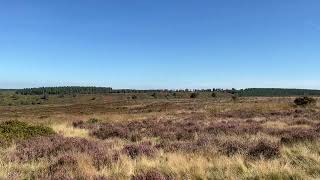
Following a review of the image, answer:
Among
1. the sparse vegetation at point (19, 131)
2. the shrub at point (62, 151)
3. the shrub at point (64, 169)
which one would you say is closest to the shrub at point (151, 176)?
the shrub at point (64, 169)

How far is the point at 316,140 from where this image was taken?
13.9m

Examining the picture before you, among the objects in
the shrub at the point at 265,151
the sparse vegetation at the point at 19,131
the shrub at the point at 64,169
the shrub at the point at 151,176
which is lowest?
the sparse vegetation at the point at 19,131

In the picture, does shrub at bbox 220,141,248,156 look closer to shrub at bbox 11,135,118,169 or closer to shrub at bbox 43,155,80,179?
shrub at bbox 11,135,118,169

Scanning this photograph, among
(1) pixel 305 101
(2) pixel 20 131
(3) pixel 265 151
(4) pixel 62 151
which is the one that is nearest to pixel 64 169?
(4) pixel 62 151

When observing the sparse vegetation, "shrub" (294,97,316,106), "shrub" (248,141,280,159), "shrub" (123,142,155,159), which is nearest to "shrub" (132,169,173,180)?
"shrub" (123,142,155,159)

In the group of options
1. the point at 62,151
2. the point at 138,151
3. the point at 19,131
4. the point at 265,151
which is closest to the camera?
the point at 265,151

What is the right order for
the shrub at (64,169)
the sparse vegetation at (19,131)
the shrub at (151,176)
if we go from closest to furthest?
the shrub at (151,176), the shrub at (64,169), the sparse vegetation at (19,131)

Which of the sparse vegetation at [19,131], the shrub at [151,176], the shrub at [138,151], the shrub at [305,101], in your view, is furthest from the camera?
the shrub at [305,101]

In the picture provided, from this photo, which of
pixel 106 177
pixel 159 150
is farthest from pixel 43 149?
pixel 106 177

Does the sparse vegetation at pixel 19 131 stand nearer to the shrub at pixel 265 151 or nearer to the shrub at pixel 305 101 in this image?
the shrub at pixel 265 151

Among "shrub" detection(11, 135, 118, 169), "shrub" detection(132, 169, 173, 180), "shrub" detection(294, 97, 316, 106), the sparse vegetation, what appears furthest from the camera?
"shrub" detection(294, 97, 316, 106)

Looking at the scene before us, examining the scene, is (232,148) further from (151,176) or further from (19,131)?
(19,131)

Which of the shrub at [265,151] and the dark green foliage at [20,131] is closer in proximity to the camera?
the shrub at [265,151]

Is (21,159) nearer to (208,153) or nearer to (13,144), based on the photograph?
(13,144)
